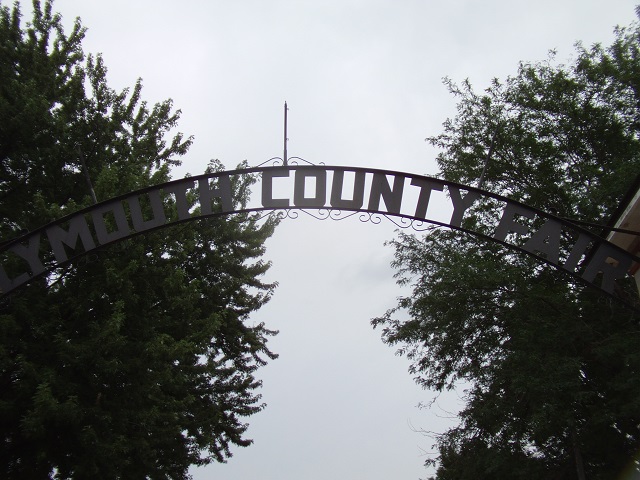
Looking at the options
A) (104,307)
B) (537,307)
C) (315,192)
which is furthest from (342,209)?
(537,307)

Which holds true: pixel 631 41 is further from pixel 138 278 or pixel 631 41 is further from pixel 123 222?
pixel 123 222

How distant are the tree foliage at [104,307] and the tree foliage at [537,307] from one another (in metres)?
5.13

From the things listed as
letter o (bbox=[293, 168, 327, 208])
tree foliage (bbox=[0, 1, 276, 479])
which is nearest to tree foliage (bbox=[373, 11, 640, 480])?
tree foliage (bbox=[0, 1, 276, 479])

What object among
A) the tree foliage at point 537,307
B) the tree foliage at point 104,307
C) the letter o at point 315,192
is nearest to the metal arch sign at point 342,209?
the letter o at point 315,192

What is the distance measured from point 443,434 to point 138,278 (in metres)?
9.48

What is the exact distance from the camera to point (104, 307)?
1396 cm

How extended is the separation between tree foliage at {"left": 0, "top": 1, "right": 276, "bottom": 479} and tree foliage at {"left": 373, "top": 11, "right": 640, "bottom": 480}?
5135mm

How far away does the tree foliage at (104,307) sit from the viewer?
13.0 meters

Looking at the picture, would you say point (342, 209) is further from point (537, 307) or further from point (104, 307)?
point (537, 307)

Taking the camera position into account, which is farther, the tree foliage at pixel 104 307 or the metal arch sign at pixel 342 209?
the tree foliage at pixel 104 307

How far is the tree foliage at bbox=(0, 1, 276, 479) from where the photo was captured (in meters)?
13.0

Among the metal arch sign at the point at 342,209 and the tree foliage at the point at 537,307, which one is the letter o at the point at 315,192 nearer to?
the metal arch sign at the point at 342,209

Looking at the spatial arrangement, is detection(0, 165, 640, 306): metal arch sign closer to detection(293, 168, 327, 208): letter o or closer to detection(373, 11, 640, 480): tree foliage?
detection(293, 168, 327, 208): letter o

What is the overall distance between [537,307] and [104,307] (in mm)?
10656
